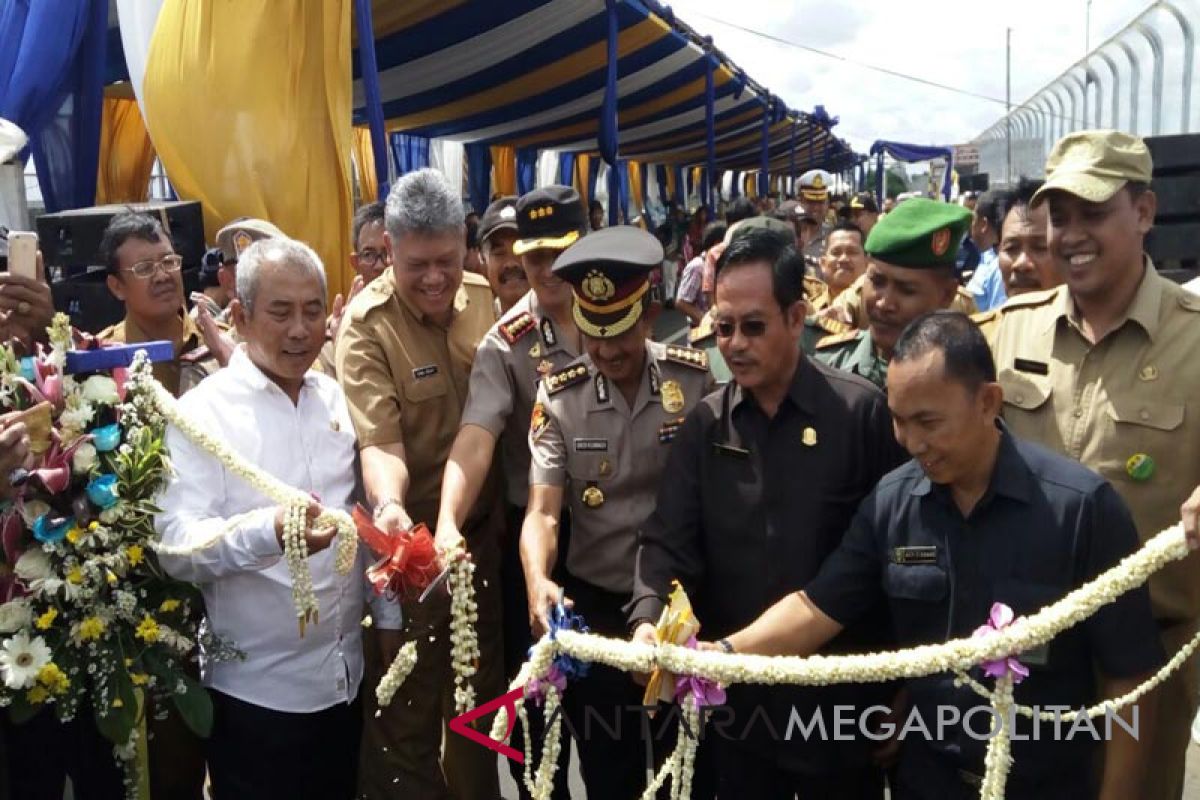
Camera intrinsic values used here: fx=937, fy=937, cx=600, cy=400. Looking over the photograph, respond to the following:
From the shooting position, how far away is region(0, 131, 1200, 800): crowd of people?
184 centimetres

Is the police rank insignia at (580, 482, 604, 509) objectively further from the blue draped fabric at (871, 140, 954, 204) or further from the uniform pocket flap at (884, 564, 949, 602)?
the blue draped fabric at (871, 140, 954, 204)

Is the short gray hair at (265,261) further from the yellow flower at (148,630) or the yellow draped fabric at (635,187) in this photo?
the yellow draped fabric at (635,187)

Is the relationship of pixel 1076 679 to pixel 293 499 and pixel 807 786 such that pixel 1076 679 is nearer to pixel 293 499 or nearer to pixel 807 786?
pixel 807 786

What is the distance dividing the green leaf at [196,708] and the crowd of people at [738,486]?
9 centimetres

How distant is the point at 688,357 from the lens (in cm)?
266

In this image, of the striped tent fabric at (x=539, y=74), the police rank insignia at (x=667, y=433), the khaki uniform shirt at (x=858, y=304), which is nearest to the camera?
the police rank insignia at (x=667, y=433)

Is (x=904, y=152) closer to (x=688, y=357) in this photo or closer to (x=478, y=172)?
(x=478, y=172)

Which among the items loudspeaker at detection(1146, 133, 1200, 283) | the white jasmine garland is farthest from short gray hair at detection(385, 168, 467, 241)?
loudspeaker at detection(1146, 133, 1200, 283)

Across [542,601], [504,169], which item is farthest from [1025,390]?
[504,169]

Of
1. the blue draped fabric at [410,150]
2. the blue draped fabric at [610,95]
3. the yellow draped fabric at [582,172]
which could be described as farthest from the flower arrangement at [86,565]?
the yellow draped fabric at [582,172]

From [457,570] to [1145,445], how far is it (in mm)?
1664

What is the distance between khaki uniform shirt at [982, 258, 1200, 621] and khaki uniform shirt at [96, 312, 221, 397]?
252 cm

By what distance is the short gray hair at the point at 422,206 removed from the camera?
2.76m

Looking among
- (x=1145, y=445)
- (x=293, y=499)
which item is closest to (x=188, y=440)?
(x=293, y=499)
